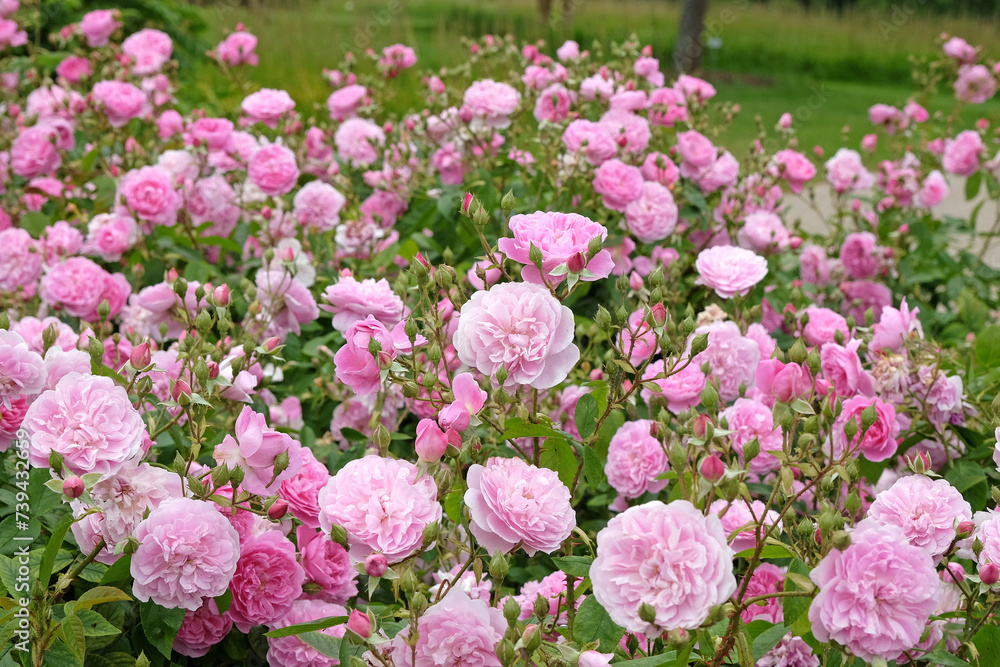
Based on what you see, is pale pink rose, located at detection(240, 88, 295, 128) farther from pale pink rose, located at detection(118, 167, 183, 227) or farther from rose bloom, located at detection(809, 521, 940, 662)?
rose bloom, located at detection(809, 521, 940, 662)

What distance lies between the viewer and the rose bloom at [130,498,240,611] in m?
0.99

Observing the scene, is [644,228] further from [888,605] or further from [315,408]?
[888,605]

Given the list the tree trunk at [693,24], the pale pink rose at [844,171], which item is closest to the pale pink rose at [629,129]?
the pale pink rose at [844,171]

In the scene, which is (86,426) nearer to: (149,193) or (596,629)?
(596,629)

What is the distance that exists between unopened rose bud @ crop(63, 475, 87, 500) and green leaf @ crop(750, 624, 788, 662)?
0.77 meters

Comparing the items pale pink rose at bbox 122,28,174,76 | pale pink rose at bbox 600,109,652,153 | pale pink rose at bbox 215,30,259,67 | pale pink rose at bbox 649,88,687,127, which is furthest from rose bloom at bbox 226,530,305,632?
pale pink rose at bbox 122,28,174,76

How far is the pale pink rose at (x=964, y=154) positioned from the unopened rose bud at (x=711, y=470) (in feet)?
8.09

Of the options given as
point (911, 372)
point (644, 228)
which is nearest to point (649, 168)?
point (644, 228)

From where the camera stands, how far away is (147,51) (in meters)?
2.97

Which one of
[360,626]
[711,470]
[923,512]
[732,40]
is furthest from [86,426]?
[732,40]

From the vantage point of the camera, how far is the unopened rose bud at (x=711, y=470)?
87 centimetres

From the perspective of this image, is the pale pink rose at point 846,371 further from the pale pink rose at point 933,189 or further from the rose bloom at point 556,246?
the pale pink rose at point 933,189

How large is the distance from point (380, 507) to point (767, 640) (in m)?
0.45

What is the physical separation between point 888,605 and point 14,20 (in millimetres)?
3512
